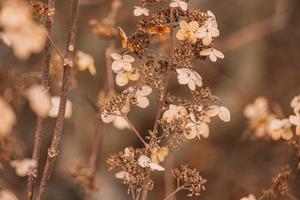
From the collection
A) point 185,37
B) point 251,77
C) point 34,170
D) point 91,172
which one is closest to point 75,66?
point 91,172

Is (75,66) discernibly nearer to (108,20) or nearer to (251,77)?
(108,20)

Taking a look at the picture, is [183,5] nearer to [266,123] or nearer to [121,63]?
[121,63]

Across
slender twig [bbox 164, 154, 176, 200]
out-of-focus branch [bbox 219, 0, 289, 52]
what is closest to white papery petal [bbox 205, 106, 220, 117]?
slender twig [bbox 164, 154, 176, 200]

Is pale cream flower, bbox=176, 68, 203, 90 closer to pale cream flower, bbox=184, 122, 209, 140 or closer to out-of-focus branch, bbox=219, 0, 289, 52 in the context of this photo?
pale cream flower, bbox=184, 122, 209, 140

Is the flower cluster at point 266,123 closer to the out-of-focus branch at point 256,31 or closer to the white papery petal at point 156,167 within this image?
the white papery petal at point 156,167

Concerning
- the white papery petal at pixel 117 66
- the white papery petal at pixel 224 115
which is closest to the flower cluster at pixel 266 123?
the white papery petal at pixel 224 115

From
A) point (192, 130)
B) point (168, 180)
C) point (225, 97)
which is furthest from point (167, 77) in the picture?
point (225, 97)
